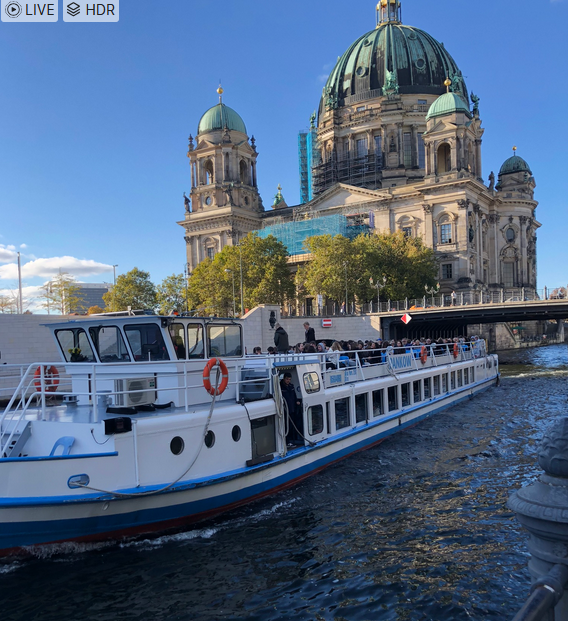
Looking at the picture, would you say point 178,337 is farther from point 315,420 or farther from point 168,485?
point 315,420

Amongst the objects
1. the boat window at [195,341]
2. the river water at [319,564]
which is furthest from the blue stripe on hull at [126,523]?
the boat window at [195,341]

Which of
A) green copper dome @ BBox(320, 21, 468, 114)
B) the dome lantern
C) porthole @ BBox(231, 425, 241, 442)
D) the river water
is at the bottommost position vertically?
the river water

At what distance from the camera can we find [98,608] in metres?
8.78

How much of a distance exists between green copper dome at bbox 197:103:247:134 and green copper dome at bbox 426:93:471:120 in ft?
110

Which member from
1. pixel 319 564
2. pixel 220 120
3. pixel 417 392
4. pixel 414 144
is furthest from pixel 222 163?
pixel 319 564

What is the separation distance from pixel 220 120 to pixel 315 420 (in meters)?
89.6

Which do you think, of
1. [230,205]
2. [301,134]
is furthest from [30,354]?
[301,134]

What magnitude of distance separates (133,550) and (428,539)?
5911mm

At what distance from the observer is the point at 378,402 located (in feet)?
65.2

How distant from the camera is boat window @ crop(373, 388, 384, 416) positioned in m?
19.6

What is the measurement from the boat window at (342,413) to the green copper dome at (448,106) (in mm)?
79114

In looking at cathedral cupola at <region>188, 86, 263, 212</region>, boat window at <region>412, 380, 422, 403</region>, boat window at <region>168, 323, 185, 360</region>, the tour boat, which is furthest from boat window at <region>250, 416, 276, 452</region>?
cathedral cupola at <region>188, 86, 263, 212</region>

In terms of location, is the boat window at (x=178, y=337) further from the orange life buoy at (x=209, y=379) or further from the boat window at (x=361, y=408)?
the boat window at (x=361, y=408)

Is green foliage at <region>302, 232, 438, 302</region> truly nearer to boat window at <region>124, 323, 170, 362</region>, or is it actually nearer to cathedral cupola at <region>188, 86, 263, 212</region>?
cathedral cupola at <region>188, 86, 263, 212</region>
